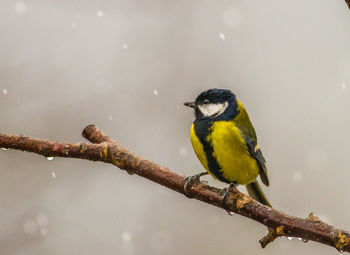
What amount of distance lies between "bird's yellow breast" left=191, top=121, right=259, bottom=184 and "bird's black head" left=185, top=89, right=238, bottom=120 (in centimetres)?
5

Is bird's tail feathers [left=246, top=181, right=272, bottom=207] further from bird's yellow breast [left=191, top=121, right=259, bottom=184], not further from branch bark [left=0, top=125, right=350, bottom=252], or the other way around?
branch bark [left=0, top=125, right=350, bottom=252]

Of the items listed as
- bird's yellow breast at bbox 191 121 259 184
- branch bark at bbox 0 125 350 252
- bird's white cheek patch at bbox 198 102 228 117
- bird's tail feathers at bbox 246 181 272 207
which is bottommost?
bird's tail feathers at bbox 246 181 272 207

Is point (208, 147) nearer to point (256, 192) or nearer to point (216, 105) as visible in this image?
point (216, 105)

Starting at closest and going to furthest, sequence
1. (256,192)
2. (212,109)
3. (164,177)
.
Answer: (164,177) < (212,109) < (256,192)

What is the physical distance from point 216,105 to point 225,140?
0.56 feet

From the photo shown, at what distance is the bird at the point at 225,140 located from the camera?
1.71 m

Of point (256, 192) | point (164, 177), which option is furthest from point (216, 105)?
point (164, 177)

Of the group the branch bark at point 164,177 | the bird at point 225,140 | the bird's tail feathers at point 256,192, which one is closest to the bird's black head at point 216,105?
the bird at point 225,140

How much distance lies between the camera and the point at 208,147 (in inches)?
67.5

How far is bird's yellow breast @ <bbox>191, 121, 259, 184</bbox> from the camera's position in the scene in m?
1.71

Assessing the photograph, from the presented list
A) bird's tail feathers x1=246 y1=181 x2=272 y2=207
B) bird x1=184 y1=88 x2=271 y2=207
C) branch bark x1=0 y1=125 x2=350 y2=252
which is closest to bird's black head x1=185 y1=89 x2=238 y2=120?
bird x1=184 y1=88 x2=271 y2=207

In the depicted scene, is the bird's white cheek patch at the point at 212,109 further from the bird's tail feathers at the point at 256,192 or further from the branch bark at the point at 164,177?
the branch bark at the point at 164,177

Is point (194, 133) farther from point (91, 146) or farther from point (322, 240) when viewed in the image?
point (322, 240)

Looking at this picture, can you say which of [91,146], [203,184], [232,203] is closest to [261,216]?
[232,203]
